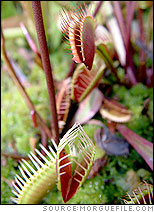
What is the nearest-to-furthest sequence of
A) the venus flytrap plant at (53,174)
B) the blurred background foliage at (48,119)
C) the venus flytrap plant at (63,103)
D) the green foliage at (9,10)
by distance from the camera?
1. the venus flytrap plant at (53,174)
2. the blurred background foliage at (48,119)
3. the venus flytrap plant at (63,103)
4. the green foliage at (9,10)

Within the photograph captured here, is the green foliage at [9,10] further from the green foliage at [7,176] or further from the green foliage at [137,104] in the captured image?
the green foliage at [7,176]

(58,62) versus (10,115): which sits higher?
(58,62)

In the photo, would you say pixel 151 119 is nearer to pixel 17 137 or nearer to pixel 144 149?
pixel 144 149

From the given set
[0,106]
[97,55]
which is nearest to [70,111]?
[97,55]

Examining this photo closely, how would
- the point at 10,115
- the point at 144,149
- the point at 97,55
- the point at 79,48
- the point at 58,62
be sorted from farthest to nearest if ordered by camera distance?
1. the point at 58,62
2. the point at 10,115
3. the point at 97,55
4. the point at 144,149
5. the point at 79,48

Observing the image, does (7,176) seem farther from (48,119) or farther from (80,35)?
(80,35)

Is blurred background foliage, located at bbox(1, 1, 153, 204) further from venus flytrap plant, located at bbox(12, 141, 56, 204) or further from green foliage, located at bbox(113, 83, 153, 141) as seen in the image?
venus flytrap plant, located at bbox(12, 141, 56, 204)

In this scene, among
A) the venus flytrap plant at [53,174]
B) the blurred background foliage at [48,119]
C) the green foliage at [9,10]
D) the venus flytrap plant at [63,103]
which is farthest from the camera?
the green foliage at [9,10]

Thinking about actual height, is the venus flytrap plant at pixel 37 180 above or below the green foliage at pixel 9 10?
below

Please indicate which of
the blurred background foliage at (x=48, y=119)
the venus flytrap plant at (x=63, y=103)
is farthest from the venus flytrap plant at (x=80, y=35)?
the venus flytrap plant at (x=63, y=103)
